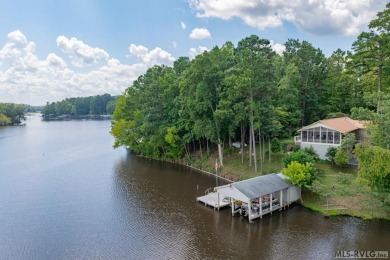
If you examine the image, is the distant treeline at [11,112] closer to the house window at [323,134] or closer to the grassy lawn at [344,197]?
the house window at [323,134]

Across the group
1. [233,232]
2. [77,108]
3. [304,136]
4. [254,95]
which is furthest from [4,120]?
[233,232]

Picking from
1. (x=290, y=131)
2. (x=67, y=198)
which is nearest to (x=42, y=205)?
(x=67, y=198)

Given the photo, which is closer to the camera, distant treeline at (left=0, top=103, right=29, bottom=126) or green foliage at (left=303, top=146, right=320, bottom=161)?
green foliage at (left=303, top=146, right=320, bottom=161)

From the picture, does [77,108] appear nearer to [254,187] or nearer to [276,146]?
[276,146]

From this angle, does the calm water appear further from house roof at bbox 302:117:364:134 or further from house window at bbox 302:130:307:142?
house roof at bbox 302:117:364:134

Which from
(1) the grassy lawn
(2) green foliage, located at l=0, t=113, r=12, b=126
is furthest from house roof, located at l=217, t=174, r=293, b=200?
(2) green foliage, located at l=0, t=113, r=12, b=126

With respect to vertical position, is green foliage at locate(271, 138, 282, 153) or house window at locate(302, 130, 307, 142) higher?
house window at locate(302, 130, 307, 142)

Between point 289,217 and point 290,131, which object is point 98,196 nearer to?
point 289,217
